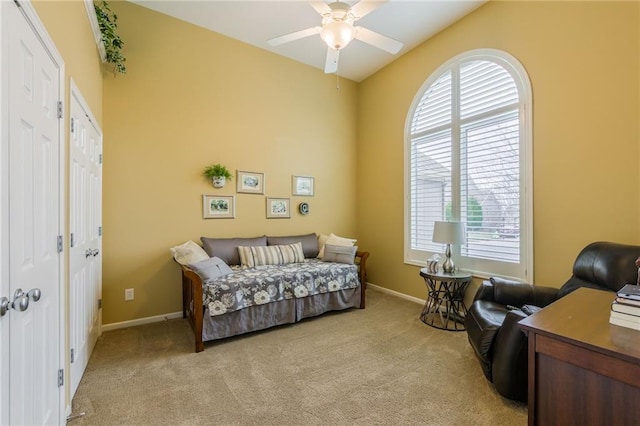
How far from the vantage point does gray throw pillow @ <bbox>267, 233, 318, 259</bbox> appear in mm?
3939

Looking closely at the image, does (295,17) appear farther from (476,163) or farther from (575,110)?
(575,110)

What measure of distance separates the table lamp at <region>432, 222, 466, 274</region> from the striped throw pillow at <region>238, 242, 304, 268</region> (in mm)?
1776

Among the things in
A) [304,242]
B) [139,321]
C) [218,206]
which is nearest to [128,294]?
[139,321]

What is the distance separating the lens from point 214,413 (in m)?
1.80

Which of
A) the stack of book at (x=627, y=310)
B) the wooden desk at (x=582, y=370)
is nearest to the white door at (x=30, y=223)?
the wooden desk at (x=582, y=370)

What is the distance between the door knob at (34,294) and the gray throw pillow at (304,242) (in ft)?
8.76

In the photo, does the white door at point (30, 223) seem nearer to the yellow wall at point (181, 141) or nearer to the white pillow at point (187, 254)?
the white pillow at point (187, 254)

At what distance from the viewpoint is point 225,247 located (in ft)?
11.5

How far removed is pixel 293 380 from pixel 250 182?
8.48ft

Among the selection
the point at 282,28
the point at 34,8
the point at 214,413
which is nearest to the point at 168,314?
the point at 214,413

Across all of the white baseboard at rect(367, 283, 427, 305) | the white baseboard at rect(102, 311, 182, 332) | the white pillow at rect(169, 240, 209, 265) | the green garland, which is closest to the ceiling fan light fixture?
the green garland

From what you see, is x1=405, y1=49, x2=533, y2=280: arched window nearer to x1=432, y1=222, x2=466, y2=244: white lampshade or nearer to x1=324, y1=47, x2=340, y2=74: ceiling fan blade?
x1=432, y1=222, x2=466, y2=244: white lampshade

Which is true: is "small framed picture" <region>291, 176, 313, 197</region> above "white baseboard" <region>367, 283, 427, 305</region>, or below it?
above

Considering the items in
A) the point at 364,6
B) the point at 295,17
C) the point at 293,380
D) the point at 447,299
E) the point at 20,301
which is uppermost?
the point at 295,17
